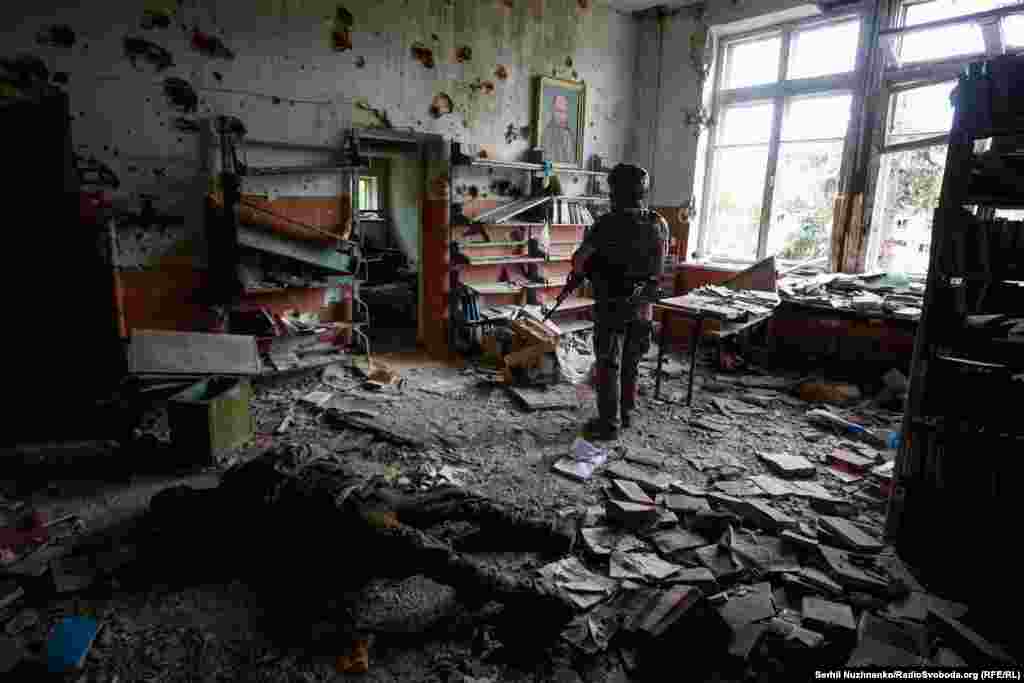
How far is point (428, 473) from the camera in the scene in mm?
4043

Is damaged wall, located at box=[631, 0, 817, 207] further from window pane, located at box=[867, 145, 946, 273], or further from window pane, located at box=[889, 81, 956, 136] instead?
window pane, located at box=[867, 145, 946, 273]

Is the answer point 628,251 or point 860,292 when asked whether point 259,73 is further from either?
point 860,292

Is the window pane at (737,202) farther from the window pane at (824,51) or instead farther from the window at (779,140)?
the window pane at (824,51)

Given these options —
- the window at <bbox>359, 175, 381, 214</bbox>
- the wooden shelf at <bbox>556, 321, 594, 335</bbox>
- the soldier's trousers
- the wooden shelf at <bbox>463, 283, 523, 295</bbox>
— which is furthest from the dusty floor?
the window at <bbox>359, 175, 381, 214</bbox>

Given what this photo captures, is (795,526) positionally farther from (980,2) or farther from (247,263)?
(980,2)

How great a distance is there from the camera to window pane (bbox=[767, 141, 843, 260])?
7527 mm

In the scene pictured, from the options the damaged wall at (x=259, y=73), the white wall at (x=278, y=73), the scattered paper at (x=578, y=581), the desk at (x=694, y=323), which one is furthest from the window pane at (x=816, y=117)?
the scattered paper at (x=578, y=581)

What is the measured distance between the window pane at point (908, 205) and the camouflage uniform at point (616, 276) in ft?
13.7

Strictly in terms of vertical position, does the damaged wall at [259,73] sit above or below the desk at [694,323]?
above

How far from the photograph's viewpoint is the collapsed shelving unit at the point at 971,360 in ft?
8.77

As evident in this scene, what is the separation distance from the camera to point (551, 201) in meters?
7.68

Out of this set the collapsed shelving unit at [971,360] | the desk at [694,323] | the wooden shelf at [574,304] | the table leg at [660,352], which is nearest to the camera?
the collapsed shelving unit at [971,360]

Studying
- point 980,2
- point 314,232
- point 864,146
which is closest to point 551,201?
point 314,232

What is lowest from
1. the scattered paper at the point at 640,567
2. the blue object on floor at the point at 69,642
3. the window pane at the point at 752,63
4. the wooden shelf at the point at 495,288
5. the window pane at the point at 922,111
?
the blue object on floor at the point at 69,642
